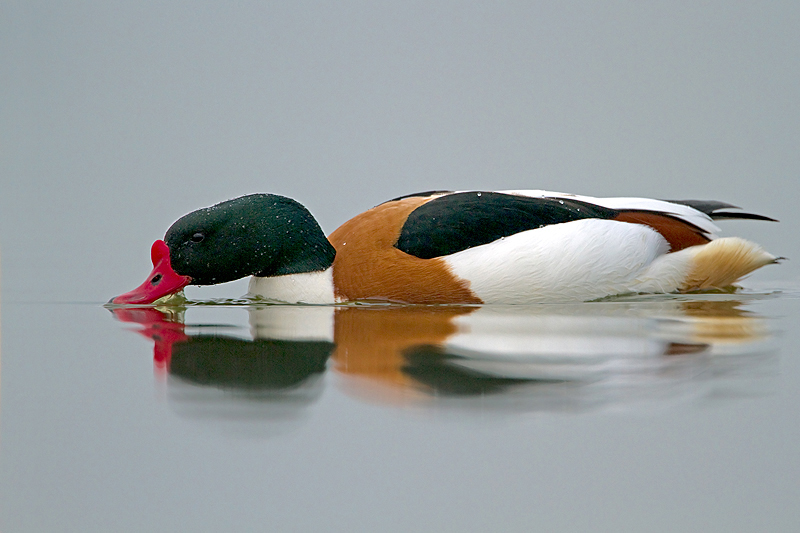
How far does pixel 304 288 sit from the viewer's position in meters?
4.12

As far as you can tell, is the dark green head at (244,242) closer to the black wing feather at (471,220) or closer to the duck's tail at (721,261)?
the black wing feather at (471,220)

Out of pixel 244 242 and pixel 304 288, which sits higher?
pixel 244 242

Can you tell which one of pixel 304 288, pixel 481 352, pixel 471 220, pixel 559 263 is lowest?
pixel 481 352

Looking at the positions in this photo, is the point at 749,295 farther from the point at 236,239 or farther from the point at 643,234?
the point at 236,239

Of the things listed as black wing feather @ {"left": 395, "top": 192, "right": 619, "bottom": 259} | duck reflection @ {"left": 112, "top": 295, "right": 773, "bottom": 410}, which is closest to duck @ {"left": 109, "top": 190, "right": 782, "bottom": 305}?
black wing feather @ {"left": 395, "top": 192, "right": 619, "bottom": 259}

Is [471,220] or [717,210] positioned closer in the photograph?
[471,220]

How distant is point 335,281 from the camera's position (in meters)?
4.11

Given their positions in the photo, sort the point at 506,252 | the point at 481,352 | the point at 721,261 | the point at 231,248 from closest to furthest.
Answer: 1. the point at 481,352
2. the point at 506,252
3. the point at 231,248
4. the point at 721,261

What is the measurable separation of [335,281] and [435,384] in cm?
169

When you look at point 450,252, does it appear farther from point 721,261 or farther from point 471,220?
point 721,261

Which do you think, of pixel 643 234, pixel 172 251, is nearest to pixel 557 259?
pixel 643 234

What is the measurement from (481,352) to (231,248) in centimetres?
173

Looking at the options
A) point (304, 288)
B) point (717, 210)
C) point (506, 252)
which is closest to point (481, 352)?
point (506, 252)

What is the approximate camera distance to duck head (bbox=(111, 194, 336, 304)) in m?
4.09
